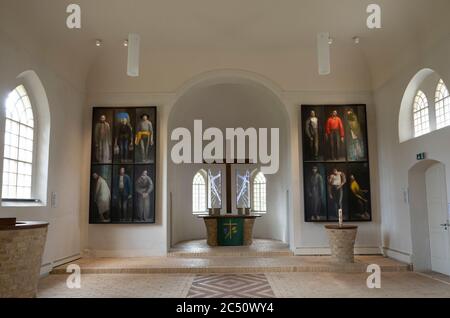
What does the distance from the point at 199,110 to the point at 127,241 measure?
5.97m

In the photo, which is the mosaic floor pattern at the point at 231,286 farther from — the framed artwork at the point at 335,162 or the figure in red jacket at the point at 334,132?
the figure in red jacket at the point at 334,132

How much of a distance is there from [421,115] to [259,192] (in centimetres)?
733

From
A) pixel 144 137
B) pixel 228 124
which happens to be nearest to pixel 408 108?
pixel 144 137

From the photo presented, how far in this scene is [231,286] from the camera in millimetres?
7582

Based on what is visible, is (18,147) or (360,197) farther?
(360,197)

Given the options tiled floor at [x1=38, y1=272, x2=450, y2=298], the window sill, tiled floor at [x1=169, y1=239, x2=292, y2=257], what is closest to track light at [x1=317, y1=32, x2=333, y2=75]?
tiled floor at [x1=38, y1=272, x2=450, y2=298]

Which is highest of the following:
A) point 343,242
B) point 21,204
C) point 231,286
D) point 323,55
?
point 323,55

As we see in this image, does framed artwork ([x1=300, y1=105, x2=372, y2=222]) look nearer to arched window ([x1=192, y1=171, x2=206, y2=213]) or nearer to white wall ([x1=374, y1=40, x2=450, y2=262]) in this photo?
white wall ([x1=374, y1=40, x2=450, y2=262])

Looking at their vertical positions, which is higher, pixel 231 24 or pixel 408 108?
pixel 231 24

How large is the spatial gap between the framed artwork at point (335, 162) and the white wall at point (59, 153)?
6.31 m

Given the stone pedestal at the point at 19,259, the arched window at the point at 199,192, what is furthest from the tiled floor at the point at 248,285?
the arched window at the point at 199,192

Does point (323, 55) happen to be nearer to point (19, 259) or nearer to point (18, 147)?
point (19, 259)

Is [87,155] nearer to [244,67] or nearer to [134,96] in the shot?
[134,96]

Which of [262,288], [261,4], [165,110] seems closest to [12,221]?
[262,288]
